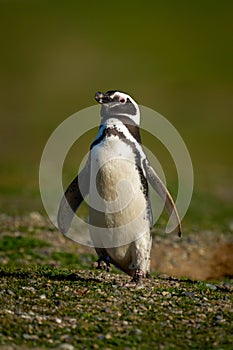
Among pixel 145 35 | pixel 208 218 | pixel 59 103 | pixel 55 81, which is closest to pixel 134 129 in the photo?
pixel 208 218

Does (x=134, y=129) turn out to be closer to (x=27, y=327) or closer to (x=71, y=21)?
(x=27, y=327)

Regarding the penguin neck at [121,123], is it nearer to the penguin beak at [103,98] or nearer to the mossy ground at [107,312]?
the penguin beak at [103,98]

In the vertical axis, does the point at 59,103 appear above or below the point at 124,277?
above

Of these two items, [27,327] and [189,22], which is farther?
[189,22]

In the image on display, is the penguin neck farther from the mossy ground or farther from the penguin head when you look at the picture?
the mossy ground

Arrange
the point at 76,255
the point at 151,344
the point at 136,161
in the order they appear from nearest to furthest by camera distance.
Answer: the point at 151,344 < the point at 136,161 < the point at 76,255

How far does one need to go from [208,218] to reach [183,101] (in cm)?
3499

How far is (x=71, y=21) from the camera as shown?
64812 millimetres

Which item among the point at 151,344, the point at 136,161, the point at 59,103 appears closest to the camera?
the point at 151,344

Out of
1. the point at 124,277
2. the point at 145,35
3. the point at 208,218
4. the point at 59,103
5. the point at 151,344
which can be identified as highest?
the point at 145,35

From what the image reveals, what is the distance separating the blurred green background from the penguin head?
2540cm

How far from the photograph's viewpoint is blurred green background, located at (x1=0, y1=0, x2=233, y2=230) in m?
44.3

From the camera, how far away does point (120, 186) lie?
803 centimetres

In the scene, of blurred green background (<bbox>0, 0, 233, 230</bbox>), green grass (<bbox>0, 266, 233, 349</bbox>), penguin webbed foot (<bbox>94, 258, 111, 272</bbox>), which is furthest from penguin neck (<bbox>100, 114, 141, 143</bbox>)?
blurred green background (<bbox>0, 0, 233, 230</bbox>)
